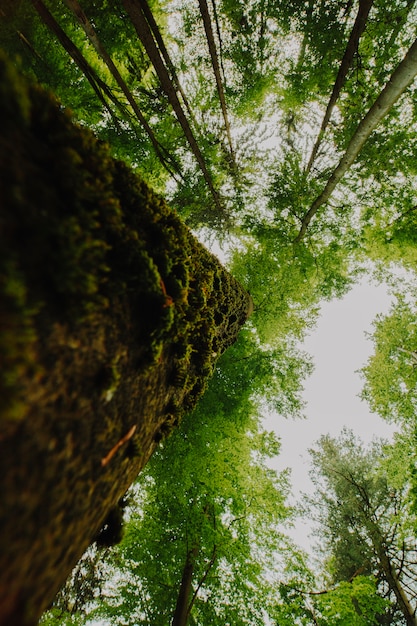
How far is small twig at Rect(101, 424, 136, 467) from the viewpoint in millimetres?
1198

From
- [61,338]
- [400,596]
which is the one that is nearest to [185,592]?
[400,596]

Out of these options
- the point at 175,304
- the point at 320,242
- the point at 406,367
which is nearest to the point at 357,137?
the point at 320,242

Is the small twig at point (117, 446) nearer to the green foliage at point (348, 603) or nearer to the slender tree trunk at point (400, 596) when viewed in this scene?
the green foliage at point (348, 603)

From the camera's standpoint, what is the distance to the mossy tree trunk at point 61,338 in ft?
2.39

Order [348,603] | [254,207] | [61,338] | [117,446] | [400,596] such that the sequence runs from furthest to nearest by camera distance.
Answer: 1. [254,207]
2. [400,596]
3. [348,603]
4. [117,446]
5. [61,338]

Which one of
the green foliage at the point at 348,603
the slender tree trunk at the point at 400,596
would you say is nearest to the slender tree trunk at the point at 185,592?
the green foliage at the point at 348,603

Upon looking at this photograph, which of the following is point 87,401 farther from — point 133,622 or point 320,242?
point 320,242

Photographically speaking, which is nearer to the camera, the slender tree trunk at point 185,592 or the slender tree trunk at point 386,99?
the slender tree trunk at point 386,99

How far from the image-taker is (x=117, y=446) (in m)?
1.29

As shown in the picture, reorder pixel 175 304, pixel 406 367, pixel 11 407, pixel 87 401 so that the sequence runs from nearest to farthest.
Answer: pixel 11 407
pixel 87 401
pixel 175 304
pixel 406 367

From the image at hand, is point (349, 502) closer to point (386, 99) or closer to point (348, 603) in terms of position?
point (348, 603)

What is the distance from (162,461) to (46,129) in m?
8.45

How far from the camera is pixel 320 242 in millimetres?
11383

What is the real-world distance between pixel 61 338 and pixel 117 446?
631 mm
